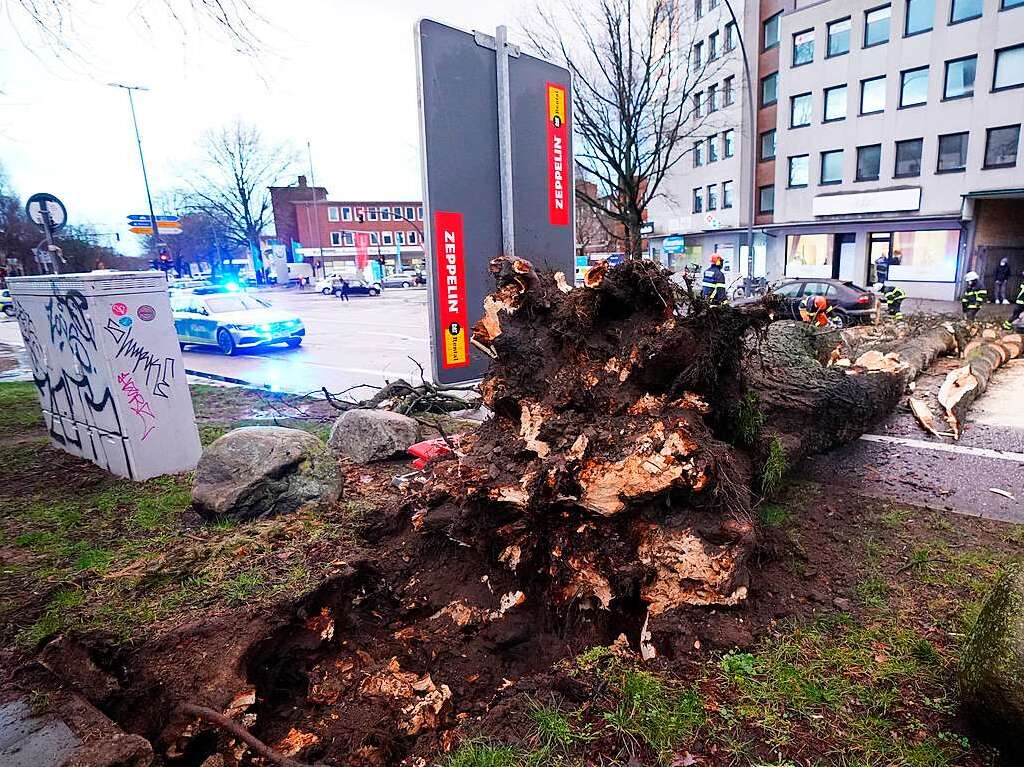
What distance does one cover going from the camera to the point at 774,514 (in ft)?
14.0

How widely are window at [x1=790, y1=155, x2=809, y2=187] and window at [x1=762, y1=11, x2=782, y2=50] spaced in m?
6.30

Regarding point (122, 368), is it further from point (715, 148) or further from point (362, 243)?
point (362, 243)

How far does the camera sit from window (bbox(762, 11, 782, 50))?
29659 mm

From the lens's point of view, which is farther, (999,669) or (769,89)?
(769,89)

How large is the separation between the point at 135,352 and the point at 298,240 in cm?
6425

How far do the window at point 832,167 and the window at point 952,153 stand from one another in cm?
414

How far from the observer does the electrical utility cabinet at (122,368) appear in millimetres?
5277

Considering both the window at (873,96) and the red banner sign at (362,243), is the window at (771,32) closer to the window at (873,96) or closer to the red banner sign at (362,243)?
the window at (873,96)

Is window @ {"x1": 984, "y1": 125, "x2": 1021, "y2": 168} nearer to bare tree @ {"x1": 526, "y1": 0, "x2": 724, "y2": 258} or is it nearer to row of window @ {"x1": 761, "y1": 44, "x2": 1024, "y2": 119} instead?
row of window @ {"x1": 761, "y1": 44, "x2": 1024, "y2": 119}

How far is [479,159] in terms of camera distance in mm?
5438

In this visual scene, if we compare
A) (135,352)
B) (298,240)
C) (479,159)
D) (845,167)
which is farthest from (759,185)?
(298,240)

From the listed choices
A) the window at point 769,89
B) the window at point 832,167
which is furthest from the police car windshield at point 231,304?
the window at point 769,89

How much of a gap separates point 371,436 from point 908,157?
92.7 feet

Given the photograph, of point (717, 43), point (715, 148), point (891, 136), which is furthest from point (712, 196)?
point (891, 136)
